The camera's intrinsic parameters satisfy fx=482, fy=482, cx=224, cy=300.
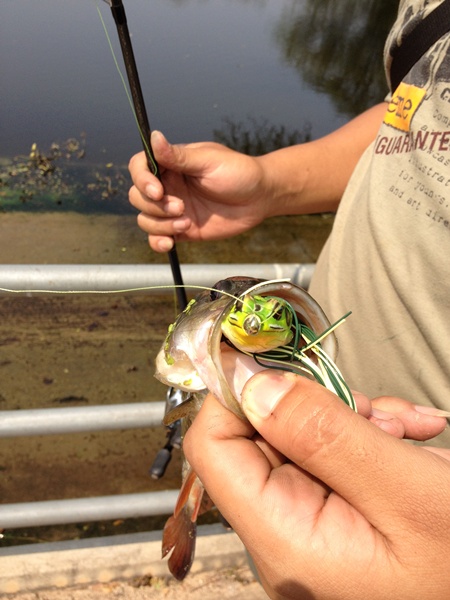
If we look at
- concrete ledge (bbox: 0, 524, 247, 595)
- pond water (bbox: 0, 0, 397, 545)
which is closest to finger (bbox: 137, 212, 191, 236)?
pond water (bbox: 0, 0, 397, 545)

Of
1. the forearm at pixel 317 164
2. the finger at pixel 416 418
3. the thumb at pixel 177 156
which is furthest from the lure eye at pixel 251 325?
the forearm at pixel 317 164

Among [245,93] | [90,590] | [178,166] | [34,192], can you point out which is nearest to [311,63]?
[245,93]

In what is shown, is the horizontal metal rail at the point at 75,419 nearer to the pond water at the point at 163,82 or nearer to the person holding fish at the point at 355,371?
the person holding fish at the point at 355,371

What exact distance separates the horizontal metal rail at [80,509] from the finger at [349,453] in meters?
1.41

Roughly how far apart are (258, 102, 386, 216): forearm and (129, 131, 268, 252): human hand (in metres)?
0.09

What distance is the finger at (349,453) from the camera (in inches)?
38.5

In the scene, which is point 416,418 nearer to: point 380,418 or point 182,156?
point 380,418

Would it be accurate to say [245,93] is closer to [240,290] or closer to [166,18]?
[166,18]

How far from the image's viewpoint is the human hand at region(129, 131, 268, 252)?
6.90 ft

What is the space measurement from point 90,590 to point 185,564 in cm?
92

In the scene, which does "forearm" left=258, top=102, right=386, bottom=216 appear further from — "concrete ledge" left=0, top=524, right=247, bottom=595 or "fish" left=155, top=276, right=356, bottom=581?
"concrete ledge" left=0, top=524, right=247, bottom=595

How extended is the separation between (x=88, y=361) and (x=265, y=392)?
4.02 metres

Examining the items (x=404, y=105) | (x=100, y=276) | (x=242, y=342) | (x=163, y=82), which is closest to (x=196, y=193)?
(x=100, y=276)

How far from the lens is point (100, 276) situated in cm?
171
